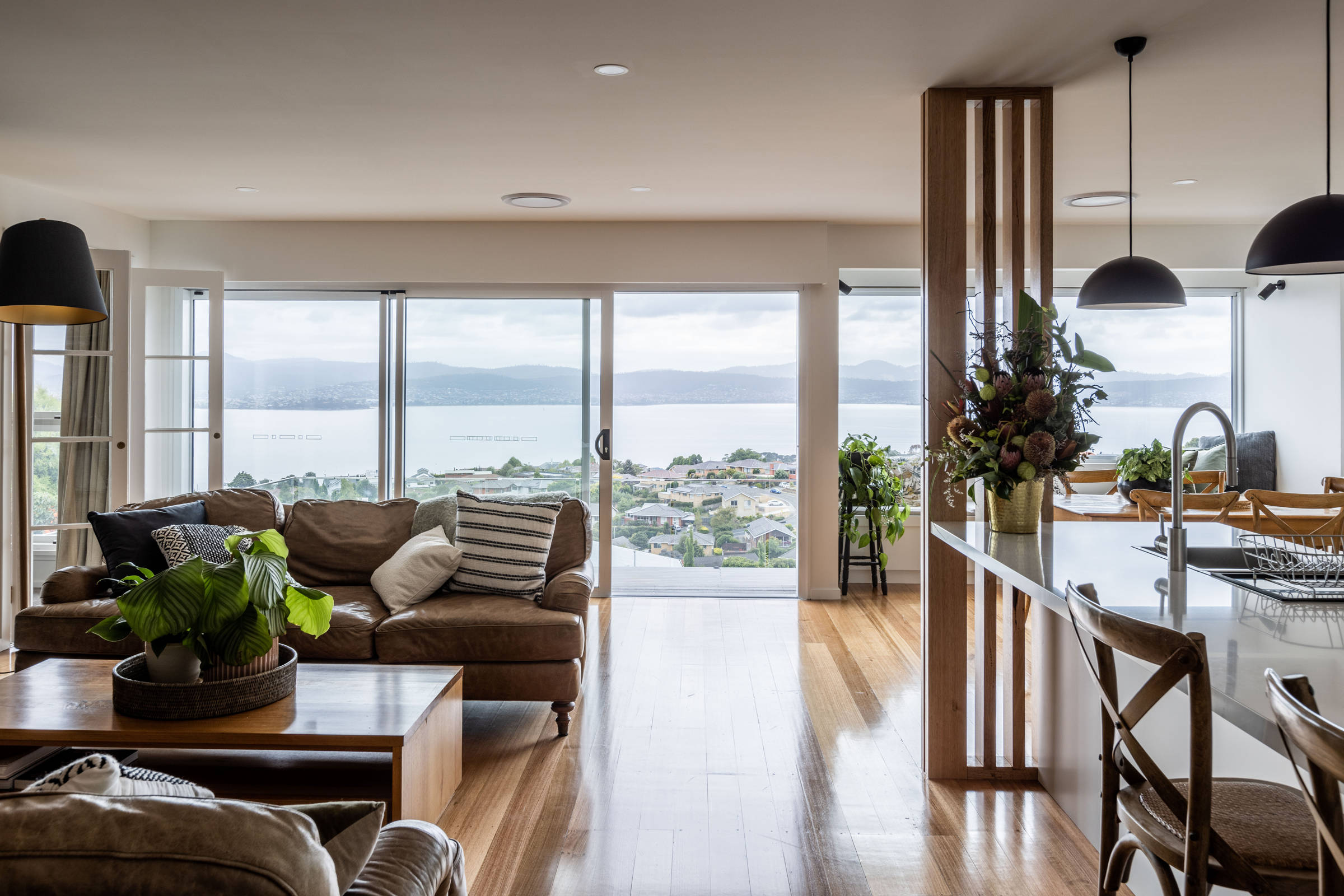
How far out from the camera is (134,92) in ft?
11.1

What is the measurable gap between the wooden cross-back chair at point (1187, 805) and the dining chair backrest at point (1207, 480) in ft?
12.0

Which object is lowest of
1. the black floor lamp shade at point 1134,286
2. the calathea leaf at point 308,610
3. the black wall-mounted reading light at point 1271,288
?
the calathea leaf at point 308,610

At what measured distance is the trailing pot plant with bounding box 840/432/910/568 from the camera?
5.98 meters

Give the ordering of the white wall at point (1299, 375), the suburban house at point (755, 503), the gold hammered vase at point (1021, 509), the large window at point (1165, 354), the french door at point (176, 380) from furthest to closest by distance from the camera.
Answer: the large window at point (1165, 354) → the suburban house at point (755, 503) → the white wall at point (1299, 375) → the french door at point (176, 380) → the gold hammered vase at point (1021, 509)

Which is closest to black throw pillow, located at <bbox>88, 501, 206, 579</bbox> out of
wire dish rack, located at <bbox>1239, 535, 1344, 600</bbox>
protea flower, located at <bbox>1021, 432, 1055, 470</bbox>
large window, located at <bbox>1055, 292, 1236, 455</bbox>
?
protea flower, located at <bbox>1021, 432, 1055, 470</bbox>

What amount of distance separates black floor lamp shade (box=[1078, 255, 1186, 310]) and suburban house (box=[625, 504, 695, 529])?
10.7ft

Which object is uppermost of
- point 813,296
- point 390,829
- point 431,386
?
point 813,296

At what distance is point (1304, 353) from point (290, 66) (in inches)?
245

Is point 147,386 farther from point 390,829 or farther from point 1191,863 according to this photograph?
point 1191,863

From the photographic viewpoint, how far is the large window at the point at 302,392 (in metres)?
6.00

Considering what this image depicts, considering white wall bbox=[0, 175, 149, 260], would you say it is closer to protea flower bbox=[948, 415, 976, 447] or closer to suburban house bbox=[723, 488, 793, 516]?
suburban house bbox=[723, 488, 793, 516]

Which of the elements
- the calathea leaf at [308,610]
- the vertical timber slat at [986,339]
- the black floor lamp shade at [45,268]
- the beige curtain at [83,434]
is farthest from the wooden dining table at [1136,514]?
the beige curtain at [83,434]

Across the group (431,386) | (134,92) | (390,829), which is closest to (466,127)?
(134,92)

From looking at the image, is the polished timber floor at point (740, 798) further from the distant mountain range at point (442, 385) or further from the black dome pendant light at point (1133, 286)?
the distant mountain range at point (442, 385)
